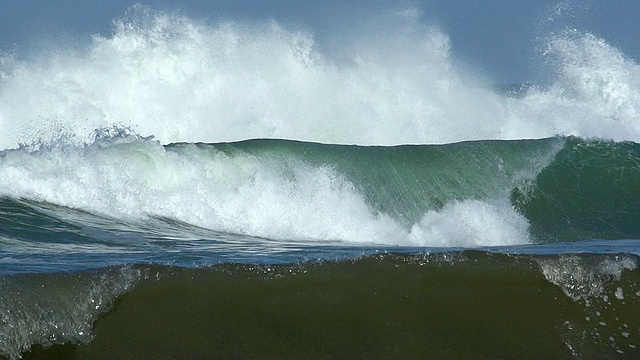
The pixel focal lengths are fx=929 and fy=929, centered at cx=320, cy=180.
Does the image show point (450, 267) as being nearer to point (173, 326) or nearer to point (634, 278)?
point (634, 278)

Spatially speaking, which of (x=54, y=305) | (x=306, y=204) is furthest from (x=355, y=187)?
(x=54, y=305)

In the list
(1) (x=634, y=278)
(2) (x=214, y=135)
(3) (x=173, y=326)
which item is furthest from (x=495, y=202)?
(3) (x=173, y=326)

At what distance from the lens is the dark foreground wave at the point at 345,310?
5.38 m

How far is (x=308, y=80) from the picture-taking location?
19.3 meters

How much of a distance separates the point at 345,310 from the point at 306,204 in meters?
6.32

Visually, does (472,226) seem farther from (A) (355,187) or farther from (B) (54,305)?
(B) (54,305)

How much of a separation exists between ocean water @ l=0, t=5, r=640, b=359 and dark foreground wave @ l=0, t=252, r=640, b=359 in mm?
14

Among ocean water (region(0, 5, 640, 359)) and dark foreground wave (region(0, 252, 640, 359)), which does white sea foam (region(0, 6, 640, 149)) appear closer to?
ocean water (region(0, 5, 640, 359))

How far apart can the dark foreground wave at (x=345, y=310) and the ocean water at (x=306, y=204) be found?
0.01 m

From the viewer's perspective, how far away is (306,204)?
39.7 ft

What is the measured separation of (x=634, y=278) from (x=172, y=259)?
3.27 metres

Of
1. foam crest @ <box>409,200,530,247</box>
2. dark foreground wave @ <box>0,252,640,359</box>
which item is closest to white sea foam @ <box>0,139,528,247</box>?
foam crest @ <box>409,200,530,247</box>

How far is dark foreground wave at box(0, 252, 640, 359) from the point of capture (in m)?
5.38

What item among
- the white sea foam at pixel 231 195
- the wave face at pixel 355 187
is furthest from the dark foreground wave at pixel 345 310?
the white sea foam at pixel 231 195
